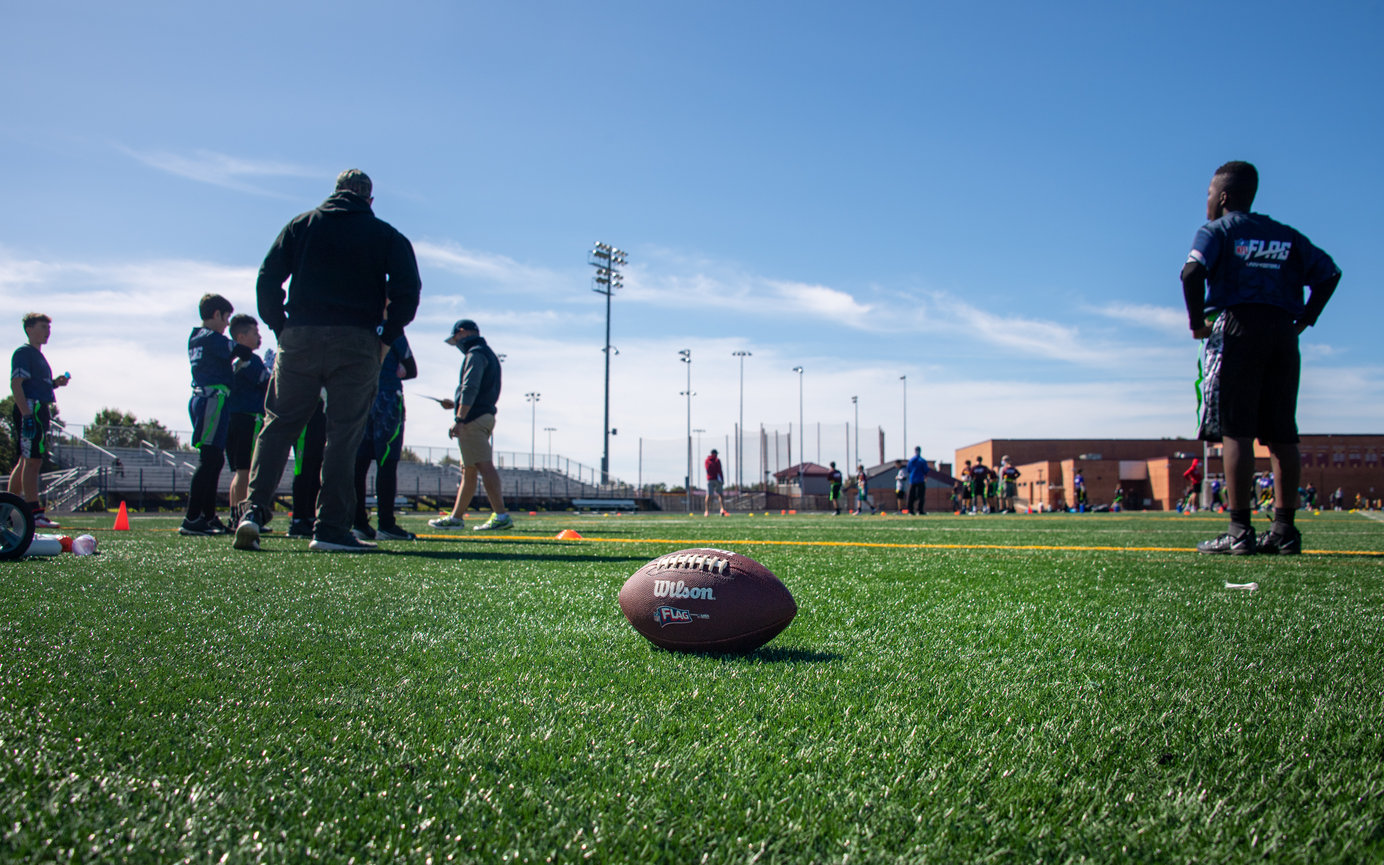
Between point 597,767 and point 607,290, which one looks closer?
point 597,767

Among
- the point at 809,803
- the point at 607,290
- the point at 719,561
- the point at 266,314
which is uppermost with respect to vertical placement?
the point at 607,290

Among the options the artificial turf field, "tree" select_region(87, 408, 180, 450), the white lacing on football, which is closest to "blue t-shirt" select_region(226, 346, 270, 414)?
the artificial turf field

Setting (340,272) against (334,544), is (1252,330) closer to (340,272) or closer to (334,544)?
(340,272)

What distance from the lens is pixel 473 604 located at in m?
3.03

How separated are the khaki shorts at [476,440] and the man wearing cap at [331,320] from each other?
333 centimetres

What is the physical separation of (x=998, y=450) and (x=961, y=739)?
77991mm

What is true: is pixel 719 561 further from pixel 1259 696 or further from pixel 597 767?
pixel 1259 696

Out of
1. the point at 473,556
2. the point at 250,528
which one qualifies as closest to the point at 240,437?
the point at 250,528

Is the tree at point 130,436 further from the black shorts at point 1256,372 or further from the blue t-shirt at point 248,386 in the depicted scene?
the black shorts at point 1256,372

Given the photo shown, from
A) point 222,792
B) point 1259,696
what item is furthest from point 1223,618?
point 222,792

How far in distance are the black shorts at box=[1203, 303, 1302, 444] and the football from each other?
3944 mm

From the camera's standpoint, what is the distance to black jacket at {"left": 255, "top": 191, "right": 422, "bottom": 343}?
16.3 feet

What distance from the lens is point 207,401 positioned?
7312mm

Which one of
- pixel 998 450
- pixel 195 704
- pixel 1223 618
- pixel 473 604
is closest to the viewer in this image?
pixel 195 704
